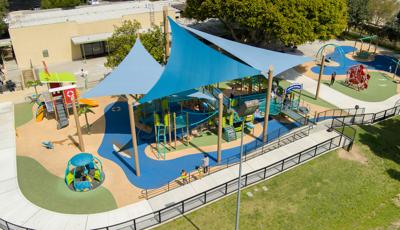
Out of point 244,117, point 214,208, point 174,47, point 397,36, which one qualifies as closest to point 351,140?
point 244,117

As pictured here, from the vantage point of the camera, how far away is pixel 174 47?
22453 millimetres

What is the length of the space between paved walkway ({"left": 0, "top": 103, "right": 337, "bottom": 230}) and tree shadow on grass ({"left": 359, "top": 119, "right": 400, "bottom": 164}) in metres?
3.39

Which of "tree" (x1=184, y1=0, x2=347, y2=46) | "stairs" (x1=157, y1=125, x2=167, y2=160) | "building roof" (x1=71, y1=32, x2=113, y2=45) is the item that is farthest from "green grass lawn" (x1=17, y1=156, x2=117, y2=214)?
"tree" (x1=184, y1=0, x2=347, y2=46)

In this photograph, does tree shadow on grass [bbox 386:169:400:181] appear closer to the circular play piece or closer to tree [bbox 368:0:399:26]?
the circular play piece

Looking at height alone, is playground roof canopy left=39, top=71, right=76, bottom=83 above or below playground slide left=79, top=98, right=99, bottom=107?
above

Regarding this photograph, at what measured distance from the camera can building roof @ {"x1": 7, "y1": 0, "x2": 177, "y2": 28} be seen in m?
42.8

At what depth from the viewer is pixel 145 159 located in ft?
77.8

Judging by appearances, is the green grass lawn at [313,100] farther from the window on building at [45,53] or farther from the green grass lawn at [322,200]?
the window on building at [45,53]

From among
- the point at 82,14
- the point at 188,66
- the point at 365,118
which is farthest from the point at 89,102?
the point at 365,118

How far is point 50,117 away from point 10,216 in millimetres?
12072

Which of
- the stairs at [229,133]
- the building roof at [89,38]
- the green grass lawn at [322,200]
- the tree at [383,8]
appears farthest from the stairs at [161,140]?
the tree at [383,8]

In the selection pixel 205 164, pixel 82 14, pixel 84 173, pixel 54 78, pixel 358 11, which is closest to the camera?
pixel 84 173

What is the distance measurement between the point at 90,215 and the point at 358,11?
1848 inches

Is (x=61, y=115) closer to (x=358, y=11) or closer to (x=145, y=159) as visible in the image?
(x=145, y=159)
